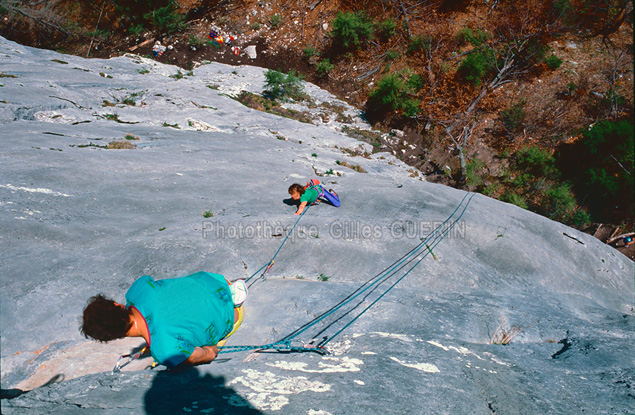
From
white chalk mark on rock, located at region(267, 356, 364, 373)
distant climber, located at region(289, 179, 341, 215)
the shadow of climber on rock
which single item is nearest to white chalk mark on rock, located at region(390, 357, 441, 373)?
white chalk mark on rock, located at region(267, 356, 364, 373)

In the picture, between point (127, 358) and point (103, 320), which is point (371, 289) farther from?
point (103, 320)

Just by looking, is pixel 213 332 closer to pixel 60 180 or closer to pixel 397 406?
pixel 397 406

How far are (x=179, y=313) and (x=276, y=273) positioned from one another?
2974 millimetres

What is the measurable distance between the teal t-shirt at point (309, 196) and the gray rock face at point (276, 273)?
0.42 metres

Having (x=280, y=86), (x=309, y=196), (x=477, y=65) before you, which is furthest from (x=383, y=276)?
(x=477, y=65)

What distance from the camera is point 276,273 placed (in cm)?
594

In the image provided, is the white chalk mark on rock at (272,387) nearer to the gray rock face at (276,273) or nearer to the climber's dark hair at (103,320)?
the gray rock face at (276,273)

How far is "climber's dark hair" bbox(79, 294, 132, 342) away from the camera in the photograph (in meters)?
2.67

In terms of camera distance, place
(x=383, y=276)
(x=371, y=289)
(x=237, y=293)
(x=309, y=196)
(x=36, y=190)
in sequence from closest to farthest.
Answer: (x=237, y=293), (x=371, y=289), (x=383, y=276), (x=36, y=190), (x=309, y=196)

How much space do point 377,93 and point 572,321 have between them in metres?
16.0

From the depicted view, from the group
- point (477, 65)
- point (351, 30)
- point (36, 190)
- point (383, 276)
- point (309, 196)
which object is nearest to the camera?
point (383, 276)

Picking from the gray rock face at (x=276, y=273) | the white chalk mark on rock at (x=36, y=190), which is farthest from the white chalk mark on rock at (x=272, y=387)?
the white chalk mark on rock at (x=36, y=190)

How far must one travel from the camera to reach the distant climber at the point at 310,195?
7.88 meters

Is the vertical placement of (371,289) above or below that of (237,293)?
below
